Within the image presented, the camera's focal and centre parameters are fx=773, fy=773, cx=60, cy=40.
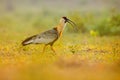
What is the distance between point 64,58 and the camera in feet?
38.2

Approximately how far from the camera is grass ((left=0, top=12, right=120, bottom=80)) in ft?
32.8

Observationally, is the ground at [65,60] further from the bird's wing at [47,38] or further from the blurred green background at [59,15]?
the blurred green background at [59,15]

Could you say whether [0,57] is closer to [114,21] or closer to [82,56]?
[82,56]

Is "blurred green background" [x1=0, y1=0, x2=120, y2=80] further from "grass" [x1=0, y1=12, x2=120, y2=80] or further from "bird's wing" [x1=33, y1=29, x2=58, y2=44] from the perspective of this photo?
"bird's wing" [x1=33, y1=29, x2=58, y2=44]

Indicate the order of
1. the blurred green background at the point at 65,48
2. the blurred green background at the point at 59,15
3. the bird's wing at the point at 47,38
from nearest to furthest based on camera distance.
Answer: the blurred green background at the point at 65,48 < the bird's wing at the point at 47,38 < the blurred green background at the point at 59,15

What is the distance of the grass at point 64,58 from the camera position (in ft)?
32.8

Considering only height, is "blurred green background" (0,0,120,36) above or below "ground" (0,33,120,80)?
above

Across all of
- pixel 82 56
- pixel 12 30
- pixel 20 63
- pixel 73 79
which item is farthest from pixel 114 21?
pixel 73 79

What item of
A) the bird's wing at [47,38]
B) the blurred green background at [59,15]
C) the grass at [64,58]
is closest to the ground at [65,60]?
the grass at [64,58]

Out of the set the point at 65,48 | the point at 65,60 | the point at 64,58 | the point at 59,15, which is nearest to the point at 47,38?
the point at 64,58

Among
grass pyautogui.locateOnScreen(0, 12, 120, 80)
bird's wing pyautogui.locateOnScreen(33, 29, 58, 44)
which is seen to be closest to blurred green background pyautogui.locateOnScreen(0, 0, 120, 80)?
grass pyautogui.locateOnScreen(0, 12, 120, 80)

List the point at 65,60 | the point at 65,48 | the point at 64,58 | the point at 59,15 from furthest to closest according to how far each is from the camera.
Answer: the point at 59,15 → the point at 65,48 → the point at 64,58 → the point at 65,60

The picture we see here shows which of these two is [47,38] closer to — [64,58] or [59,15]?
[64,58]

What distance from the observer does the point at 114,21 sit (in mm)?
17688
